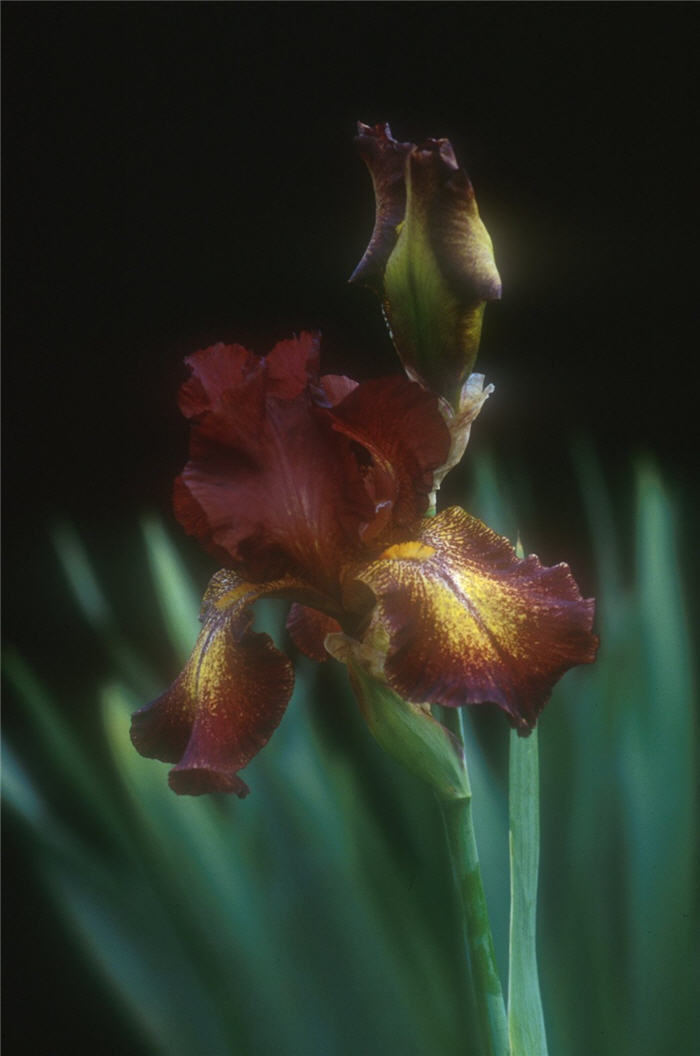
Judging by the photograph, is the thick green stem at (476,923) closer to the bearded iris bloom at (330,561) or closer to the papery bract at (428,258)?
the bearded iris bloom at (330,561)

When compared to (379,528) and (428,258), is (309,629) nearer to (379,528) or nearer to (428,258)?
(379,528)

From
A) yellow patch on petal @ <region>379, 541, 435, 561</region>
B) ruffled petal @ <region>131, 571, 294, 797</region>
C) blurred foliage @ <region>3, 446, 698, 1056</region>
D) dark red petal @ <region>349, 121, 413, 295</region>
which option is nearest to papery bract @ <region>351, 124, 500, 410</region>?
dark red petal @ <region>349, 121, 413, 295</region>

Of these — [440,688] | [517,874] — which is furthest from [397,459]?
[517,874]

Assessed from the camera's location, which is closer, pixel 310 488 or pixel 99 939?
pixel 310 488

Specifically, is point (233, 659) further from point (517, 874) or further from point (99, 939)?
point (99, 939)

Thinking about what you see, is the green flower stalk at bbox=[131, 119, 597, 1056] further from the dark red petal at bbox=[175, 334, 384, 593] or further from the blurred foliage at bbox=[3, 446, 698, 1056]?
the blurred foliage at bbox=[3, 446, 698, 1056]
